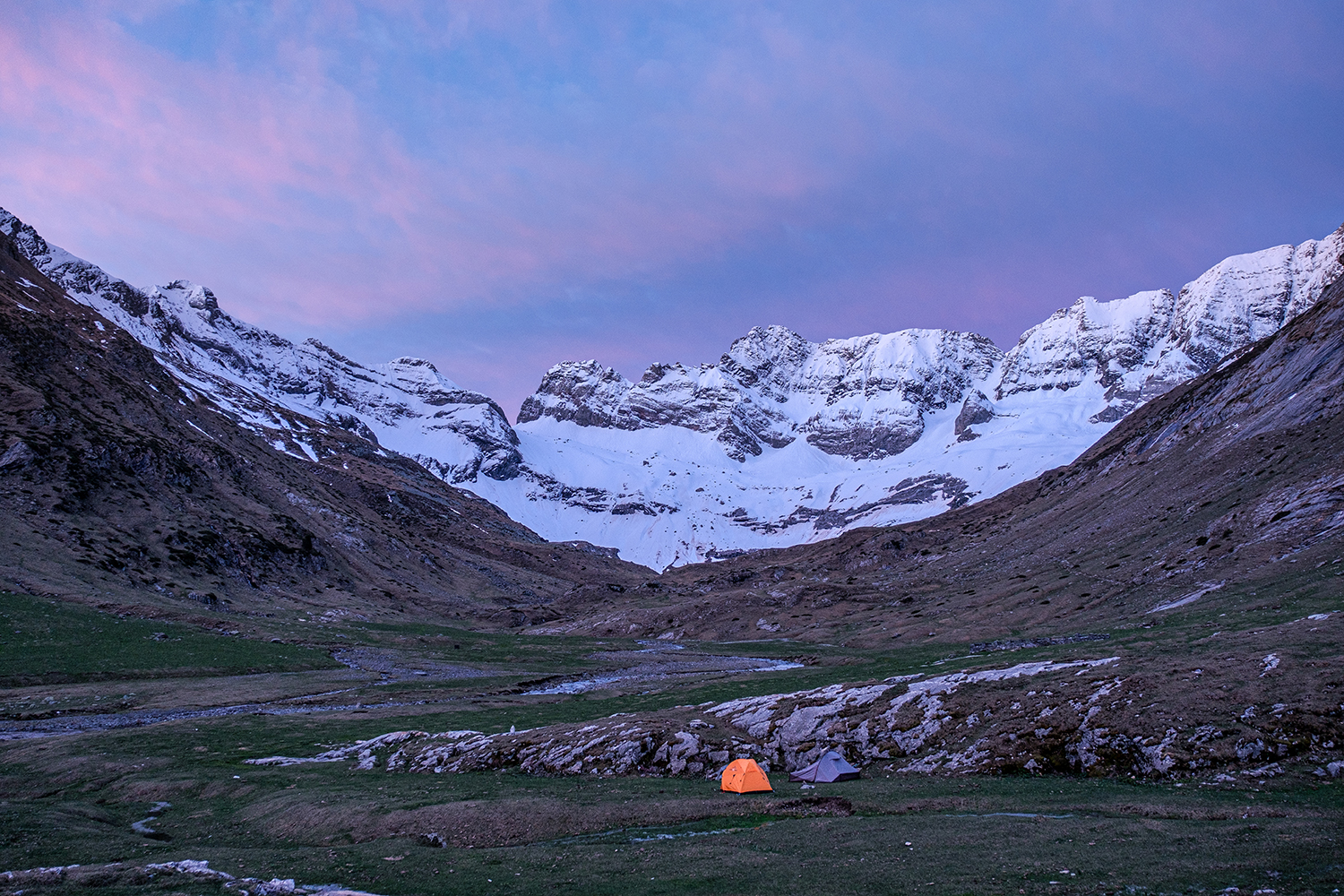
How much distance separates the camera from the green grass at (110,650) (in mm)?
60938

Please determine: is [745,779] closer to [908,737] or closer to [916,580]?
[908,737]

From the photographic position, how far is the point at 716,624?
130500mm

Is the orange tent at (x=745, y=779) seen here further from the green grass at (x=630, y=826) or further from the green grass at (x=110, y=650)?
the green grass at (x=110, y=650)

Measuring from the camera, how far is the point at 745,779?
95.7 feet

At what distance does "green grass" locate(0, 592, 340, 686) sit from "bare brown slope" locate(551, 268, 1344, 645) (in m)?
70.1

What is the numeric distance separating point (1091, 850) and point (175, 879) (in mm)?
22356

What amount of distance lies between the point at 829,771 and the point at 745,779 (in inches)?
153

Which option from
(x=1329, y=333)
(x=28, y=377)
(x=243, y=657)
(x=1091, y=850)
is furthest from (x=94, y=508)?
→ (x=1329, y=333)

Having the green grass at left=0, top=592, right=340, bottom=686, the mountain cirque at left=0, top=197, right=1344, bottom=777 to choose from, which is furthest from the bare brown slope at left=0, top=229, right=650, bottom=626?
the green grass at left=0, top=592, right=340, bottom=686

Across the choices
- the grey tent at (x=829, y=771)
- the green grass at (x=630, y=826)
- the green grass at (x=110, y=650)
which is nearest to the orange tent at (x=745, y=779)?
the green grass at (x=630, y=826)

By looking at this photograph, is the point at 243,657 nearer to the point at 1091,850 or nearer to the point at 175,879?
the point at 175,879

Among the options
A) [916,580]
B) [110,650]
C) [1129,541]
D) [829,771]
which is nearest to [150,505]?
[110,650]

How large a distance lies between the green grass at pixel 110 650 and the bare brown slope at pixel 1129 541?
70.1 meters

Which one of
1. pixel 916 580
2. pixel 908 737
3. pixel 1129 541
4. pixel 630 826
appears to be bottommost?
pixel 630 826
